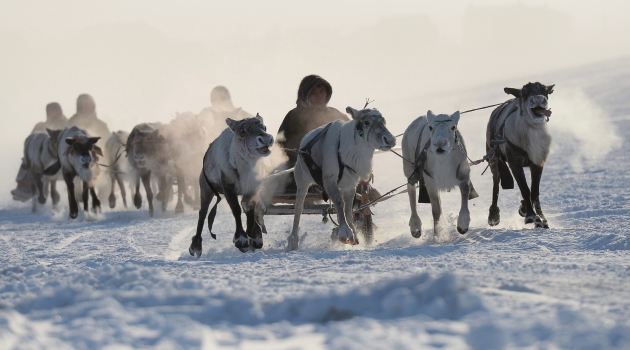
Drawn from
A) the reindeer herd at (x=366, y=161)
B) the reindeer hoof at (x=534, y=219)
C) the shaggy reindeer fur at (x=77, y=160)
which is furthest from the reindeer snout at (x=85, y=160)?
the reindeer hoof at (x=534, y=219)

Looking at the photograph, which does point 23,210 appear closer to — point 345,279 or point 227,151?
point 227,151

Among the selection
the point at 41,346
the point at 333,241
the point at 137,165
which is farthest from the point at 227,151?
the point at 137,165

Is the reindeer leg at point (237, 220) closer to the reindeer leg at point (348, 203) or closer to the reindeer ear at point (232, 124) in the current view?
the reindeer ear at point (232, 124)

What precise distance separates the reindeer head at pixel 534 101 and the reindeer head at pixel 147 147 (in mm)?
9716

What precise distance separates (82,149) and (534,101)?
9311 millimetres

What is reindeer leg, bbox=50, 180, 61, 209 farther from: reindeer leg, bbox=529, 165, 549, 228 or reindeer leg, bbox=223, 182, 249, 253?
reindeer leg, bbox=529, 165, 549, 228

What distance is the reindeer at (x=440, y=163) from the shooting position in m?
9.30

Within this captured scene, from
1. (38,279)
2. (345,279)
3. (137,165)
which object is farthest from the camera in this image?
(137,165)

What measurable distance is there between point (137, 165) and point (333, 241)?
8955 millimetres

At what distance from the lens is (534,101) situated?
33.7ft

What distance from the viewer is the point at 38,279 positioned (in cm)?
641

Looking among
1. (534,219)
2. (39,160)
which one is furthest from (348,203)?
(39,160)

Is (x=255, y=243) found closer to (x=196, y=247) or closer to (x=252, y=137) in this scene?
(x=196, y=247)

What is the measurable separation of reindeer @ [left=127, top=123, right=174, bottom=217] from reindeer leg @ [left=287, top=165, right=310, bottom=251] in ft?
27.7
